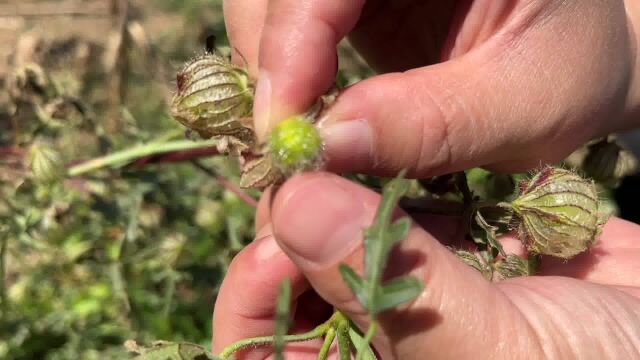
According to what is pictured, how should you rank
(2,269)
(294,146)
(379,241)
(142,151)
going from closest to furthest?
(379,241)
(294,146)
(142,151)
(2,269)

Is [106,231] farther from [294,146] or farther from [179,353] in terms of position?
[294,146]

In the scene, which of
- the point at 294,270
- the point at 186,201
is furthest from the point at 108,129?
the point at 294,270

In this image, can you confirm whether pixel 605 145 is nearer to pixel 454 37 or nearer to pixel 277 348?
pixel 454 37

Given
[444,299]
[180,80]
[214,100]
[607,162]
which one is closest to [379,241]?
[444,299]

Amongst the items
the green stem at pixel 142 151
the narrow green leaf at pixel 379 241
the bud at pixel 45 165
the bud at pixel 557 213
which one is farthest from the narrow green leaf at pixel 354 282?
the bud at pixel 45 165

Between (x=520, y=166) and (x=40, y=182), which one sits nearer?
(x=520, y=166)

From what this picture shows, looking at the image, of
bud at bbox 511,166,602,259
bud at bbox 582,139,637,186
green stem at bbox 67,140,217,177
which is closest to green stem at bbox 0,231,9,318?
green stem at bbox 67,140,217,177

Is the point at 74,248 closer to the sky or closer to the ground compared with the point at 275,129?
closer to the ground
